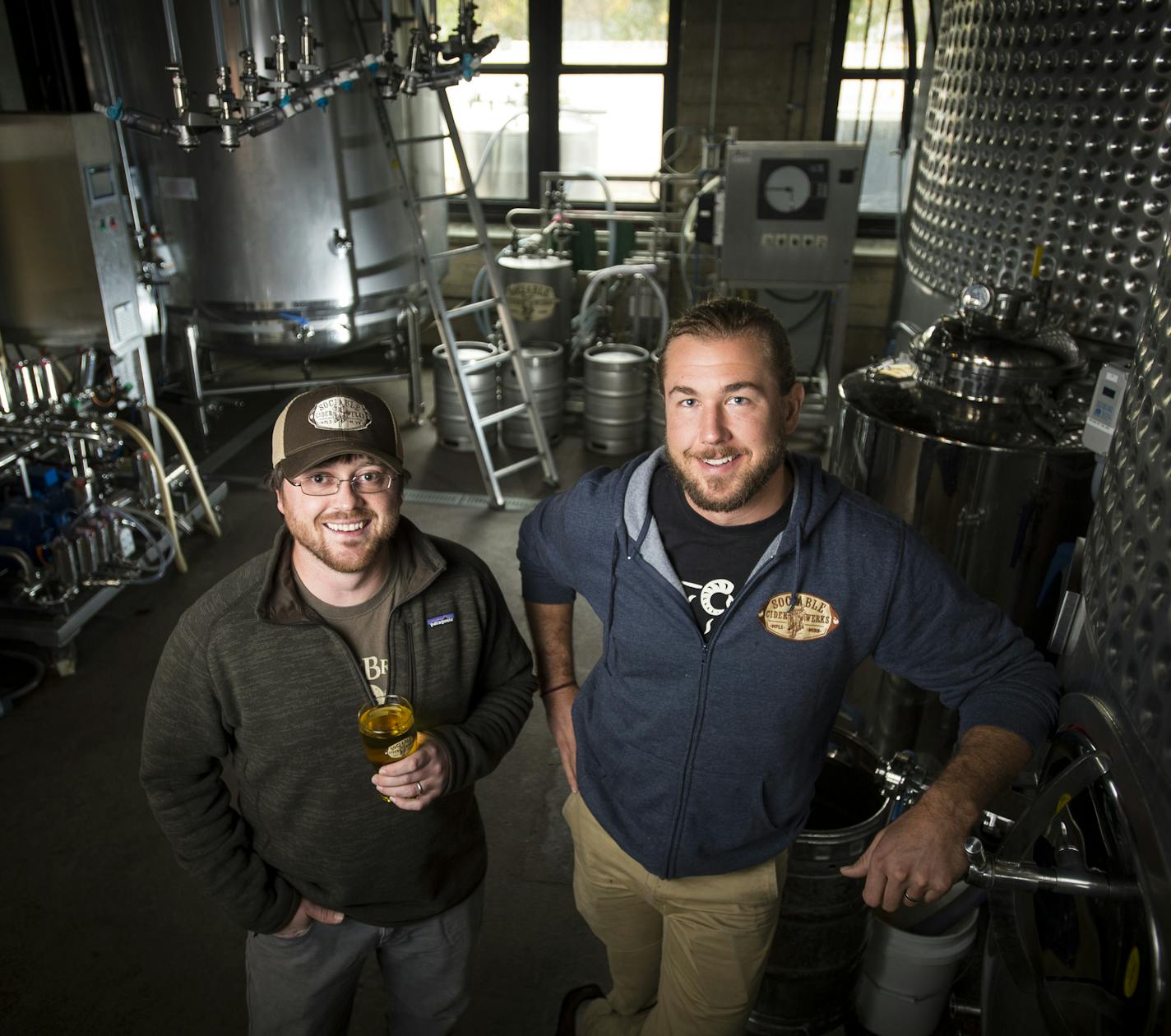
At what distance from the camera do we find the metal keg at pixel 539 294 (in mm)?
5285

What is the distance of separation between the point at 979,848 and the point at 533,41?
644 cm

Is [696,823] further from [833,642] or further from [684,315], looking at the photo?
[684,315]

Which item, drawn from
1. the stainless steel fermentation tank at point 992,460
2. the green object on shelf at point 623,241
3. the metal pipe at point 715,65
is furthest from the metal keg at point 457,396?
the stainless steel fermentation tank at point 992,460

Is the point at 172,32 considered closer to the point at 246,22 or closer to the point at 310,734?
the point at 246,22

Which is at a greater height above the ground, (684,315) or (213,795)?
(684,315)

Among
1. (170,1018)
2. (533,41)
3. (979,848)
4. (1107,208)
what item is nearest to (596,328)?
(533,41)

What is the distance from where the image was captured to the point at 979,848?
1.10 meters

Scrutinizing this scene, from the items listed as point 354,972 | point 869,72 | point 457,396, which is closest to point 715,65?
point 869,72

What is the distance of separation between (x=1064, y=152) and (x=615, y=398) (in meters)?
3.00

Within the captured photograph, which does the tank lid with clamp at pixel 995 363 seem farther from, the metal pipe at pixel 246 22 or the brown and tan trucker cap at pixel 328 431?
the metal pipe at pixel 246 22

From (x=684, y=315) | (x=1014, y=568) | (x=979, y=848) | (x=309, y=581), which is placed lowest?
(x=1014, y=568)

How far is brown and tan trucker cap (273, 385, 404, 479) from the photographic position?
4.37 ft

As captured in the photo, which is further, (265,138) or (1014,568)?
(265,138)

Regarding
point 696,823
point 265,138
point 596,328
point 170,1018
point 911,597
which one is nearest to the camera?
point 911,597
